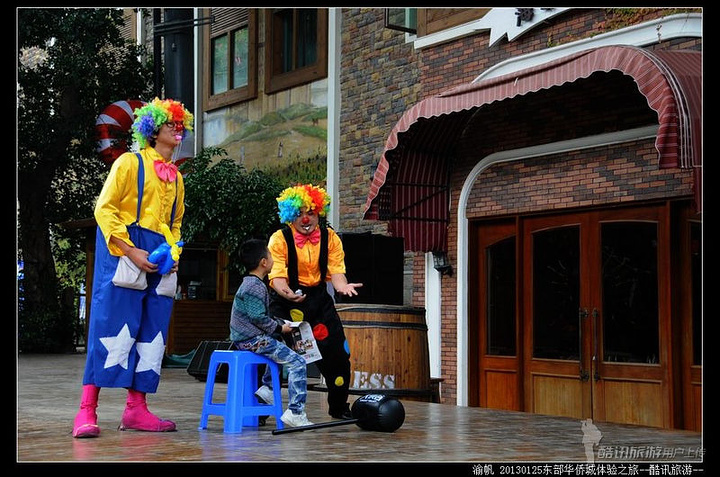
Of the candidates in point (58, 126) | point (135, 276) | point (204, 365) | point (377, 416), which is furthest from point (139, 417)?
point (58, 126)

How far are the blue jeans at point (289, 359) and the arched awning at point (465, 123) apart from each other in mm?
3347

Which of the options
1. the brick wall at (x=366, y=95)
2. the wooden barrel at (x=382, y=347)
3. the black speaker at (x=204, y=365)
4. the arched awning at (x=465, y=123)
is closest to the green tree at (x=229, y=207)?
the brick wall at (x=366, y=95)

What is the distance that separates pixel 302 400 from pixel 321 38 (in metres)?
9.44

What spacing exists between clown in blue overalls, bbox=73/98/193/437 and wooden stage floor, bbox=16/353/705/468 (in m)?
0.35

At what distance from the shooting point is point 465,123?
13.5 meters

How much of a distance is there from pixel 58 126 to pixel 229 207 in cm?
639

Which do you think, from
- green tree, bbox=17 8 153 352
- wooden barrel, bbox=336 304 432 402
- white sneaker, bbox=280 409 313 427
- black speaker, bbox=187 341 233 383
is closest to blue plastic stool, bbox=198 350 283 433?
white sneaker, bbox=280 409 313 427

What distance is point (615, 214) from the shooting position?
39.2 feet

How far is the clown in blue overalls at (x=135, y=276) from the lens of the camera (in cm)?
755

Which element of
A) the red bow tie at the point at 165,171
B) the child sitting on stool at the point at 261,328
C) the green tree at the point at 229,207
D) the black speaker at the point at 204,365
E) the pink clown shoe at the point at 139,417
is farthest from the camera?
the green tree at the point at 229,207

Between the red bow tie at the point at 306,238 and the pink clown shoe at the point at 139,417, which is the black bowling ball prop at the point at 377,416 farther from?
the red bow tie at the point at 306,238

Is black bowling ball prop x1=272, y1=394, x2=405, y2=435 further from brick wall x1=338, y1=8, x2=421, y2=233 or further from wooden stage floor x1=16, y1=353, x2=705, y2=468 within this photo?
brick wall x1=338, y1=8, x2=421, y2=233

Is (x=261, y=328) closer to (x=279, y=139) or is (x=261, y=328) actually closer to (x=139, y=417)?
(x=139, y=417)
